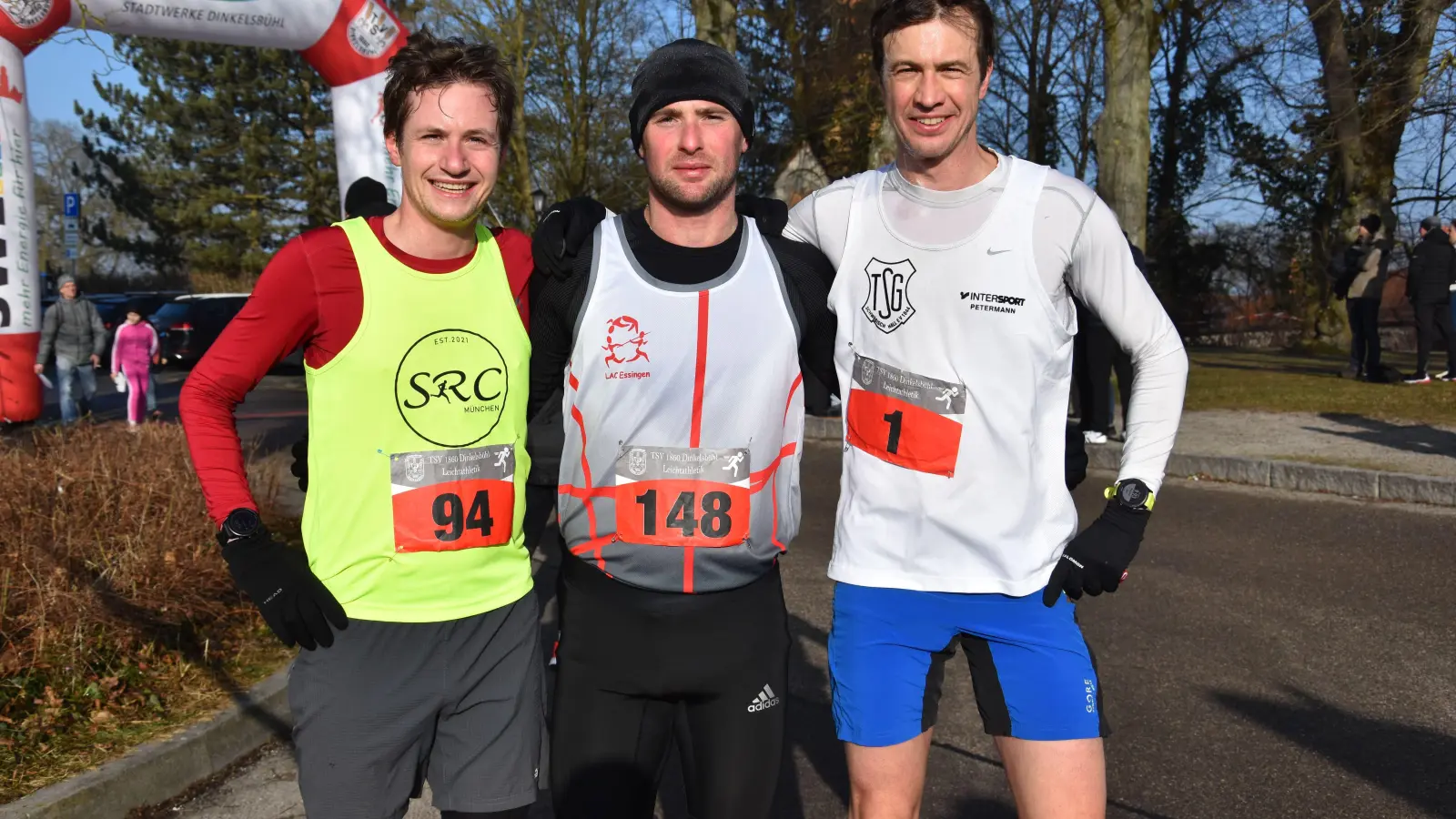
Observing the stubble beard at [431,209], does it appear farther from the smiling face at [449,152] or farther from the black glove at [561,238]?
the black glove at [561,238]

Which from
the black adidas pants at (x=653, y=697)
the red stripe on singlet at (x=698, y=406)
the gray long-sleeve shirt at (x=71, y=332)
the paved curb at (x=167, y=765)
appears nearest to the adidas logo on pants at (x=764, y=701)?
the black adidas pants at (x=653, y=697)

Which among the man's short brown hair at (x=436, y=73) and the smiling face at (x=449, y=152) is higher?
the man's short brown hair at (x=436, y=73)

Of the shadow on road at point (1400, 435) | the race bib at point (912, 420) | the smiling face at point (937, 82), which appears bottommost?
the shadow on road at point (1400, 435)

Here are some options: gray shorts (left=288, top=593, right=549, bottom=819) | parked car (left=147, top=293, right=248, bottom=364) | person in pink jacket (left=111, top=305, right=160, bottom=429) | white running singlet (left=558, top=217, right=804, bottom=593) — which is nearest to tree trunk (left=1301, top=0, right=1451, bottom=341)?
person in pink jacket (left=111, top=305, right=160, bottom=429)

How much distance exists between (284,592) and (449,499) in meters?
0.36

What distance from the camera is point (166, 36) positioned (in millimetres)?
9453

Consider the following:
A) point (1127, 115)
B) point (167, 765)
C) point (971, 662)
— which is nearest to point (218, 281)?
point (1127, 115)

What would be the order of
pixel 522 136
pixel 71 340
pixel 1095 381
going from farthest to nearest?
pixel 522 136
pixel 71 340
pixel 1095 381

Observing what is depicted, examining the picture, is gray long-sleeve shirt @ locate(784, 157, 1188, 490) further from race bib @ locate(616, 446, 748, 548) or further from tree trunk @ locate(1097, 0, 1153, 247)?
tree trunk @ locate(1097, 0, 1153, 247)

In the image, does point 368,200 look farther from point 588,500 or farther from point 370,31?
point 370,31

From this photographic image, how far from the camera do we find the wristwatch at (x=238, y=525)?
238 centimetres

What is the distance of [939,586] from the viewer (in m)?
2.53

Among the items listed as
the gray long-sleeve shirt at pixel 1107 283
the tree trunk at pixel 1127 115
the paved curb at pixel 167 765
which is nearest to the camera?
the gray long-sleeve shirt at pixel 1107 283

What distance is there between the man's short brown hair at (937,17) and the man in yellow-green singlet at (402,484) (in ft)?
2.83
